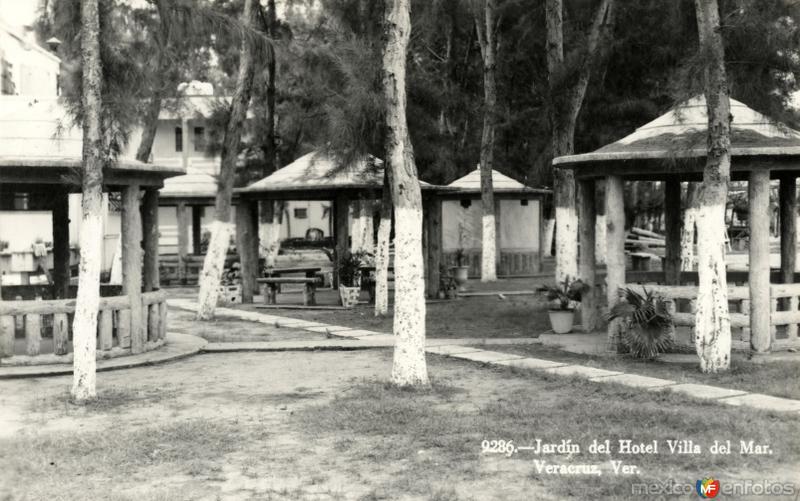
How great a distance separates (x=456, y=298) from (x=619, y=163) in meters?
9.67

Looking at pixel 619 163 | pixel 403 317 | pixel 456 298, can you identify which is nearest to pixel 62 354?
pixel 403 317

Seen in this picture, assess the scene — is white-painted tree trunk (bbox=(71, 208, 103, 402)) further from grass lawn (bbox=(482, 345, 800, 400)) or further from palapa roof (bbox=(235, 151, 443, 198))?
palapa roof (bbox=(235, 151, 443, 198))

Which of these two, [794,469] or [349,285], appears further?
[349,285]

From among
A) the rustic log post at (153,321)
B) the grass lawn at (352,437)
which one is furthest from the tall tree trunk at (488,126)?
the grass lawn at (352,437)

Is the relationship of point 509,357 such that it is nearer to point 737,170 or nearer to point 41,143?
point 737,170

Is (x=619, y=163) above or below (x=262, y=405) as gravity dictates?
above

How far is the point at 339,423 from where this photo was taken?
7855 millimetres

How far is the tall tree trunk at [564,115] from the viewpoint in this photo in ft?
56.3

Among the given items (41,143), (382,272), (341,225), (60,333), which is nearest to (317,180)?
(341,225)

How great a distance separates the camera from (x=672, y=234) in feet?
49.4

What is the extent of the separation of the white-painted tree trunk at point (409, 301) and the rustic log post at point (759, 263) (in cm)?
478

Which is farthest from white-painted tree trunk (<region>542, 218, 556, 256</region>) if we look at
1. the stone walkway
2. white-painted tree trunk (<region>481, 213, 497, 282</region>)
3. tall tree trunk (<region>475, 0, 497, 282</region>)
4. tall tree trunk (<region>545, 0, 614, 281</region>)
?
the stone walkway

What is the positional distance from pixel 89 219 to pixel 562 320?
290 inches

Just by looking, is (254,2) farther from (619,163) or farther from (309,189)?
(619,163)
